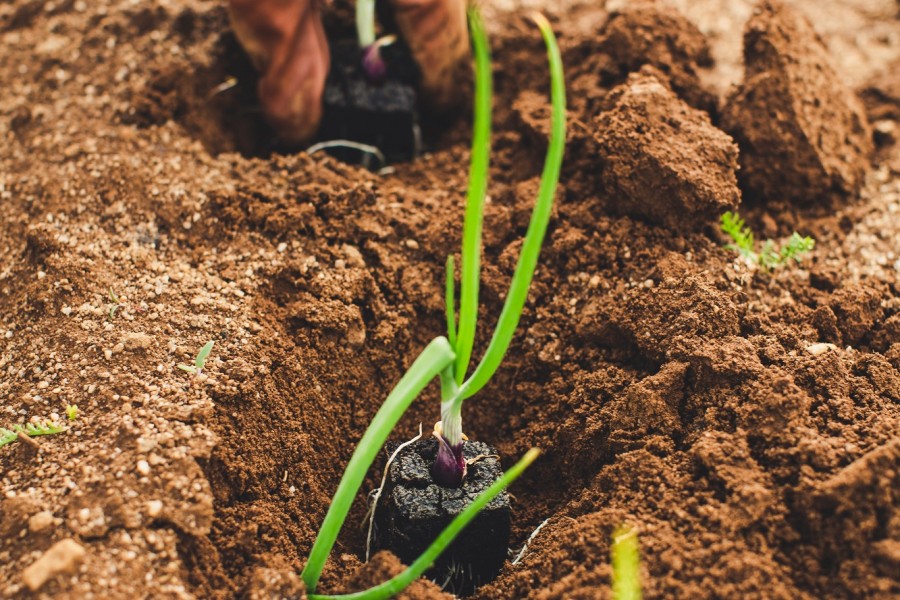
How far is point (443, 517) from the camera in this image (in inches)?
50.1

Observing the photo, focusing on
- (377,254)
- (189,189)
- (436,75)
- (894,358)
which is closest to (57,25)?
(189,189)

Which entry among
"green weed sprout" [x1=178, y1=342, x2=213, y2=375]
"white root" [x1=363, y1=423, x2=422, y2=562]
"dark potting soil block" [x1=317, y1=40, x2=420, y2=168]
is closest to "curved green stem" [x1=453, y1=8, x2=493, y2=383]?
"white root" [x1=363, y1=423, x2=422, y2=562]

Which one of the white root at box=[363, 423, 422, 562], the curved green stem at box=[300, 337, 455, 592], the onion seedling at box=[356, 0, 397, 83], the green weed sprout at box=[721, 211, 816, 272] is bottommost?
the white root at box=[363, 423, 422, 562]

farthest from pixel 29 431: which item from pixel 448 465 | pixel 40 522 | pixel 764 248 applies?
pixel 764 248

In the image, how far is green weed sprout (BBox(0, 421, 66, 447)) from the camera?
127 centimetres

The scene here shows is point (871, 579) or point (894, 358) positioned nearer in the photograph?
point (871, 579)

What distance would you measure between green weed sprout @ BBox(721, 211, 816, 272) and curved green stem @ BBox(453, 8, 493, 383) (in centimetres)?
68

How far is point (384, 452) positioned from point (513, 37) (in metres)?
1.19

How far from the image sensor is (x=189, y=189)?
65.6 inches

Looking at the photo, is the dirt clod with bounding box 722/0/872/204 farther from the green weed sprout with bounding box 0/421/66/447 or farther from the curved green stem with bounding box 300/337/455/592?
the green weed sprout with bounding box 0/421/66/447

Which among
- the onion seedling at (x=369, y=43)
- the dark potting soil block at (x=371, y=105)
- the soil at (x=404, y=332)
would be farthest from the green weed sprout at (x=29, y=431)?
the onion seedling at (x=369, y=43)

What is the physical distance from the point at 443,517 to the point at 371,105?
1035 mm

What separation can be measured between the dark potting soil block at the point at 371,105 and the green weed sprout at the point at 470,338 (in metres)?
0.85

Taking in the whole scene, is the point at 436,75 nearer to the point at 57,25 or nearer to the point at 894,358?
the point at 57,25
